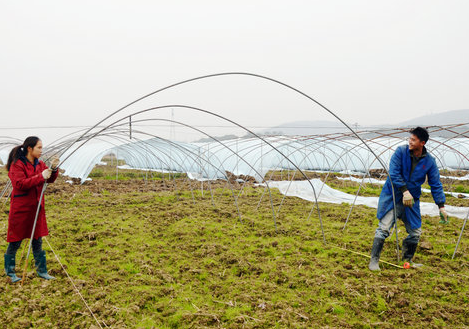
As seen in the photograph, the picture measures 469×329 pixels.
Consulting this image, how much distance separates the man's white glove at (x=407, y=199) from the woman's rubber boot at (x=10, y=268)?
17.7 ft

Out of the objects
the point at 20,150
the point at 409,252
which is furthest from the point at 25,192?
the point at 409,252

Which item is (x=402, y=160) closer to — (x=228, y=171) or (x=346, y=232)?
(x=346, y=232)

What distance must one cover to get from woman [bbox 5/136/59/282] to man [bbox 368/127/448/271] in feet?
15.1

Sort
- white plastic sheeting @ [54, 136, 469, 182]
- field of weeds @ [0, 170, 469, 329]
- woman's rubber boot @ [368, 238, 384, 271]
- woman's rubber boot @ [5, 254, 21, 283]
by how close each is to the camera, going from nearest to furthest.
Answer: field of weeds @ [0, 170, 469, 329], woman's rubber boot @ [5, 254, 21, 283], woman's rubber boot @ [368, 238, 384, 271], white plastic sheeting @ [54, 136, 469, 182]

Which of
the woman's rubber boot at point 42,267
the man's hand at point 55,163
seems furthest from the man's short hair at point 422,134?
the woman's rubber boot at point 42,267

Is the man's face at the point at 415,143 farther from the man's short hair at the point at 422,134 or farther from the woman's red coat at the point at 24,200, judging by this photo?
the woman's red coat at the point at 24,200

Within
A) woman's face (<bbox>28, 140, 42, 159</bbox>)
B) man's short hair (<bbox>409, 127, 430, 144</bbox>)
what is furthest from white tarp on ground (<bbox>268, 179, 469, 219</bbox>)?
woman's face (<bbox>28, 140, 42, 159</bbox>)

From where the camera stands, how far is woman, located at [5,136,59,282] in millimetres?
4039

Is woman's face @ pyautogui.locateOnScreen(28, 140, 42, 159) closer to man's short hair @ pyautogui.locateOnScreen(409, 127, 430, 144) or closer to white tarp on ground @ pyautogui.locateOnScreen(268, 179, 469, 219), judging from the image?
man's short hair @ pyautogui.locateOnScreen(409, 127, 430, 144)

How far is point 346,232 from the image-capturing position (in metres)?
7.23

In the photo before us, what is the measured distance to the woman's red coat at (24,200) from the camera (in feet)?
13.2

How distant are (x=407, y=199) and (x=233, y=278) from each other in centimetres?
272

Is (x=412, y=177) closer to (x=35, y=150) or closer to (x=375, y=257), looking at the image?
(x=375, y=257)

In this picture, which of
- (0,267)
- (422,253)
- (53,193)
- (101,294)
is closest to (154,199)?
(53,193)
